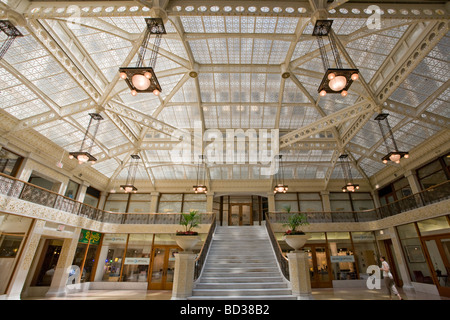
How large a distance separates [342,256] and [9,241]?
57.8 feet

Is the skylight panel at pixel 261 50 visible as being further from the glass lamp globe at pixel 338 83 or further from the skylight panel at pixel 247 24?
the glass lamp globe at pixel 338 83

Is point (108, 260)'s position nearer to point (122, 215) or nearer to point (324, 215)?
point (122, 215)

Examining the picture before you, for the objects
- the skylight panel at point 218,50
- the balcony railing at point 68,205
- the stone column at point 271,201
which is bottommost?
the balcony railing at point 68,205

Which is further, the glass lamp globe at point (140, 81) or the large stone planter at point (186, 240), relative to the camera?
the large stone planter at point (186, 240)

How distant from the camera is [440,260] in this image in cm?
1060

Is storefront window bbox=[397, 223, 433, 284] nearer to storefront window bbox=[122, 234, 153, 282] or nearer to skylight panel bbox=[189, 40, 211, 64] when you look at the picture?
skylight panel bbox=[189, 40, 211, 64]

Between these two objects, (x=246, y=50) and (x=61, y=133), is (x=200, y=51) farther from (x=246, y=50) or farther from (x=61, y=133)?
(x=61, y=133)

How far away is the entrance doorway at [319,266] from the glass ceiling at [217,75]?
226 inches

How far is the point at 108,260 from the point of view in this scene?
1488 centimetres

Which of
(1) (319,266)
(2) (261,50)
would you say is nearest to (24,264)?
(2) (261,50)

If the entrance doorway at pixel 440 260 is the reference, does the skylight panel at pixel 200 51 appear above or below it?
above

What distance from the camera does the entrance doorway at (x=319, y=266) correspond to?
13.5 meters

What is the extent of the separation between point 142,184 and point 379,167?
17.9 metres

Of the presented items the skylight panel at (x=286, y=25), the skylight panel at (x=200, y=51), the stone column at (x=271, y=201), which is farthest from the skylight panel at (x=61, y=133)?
the stone column at (x=271, y=201)
